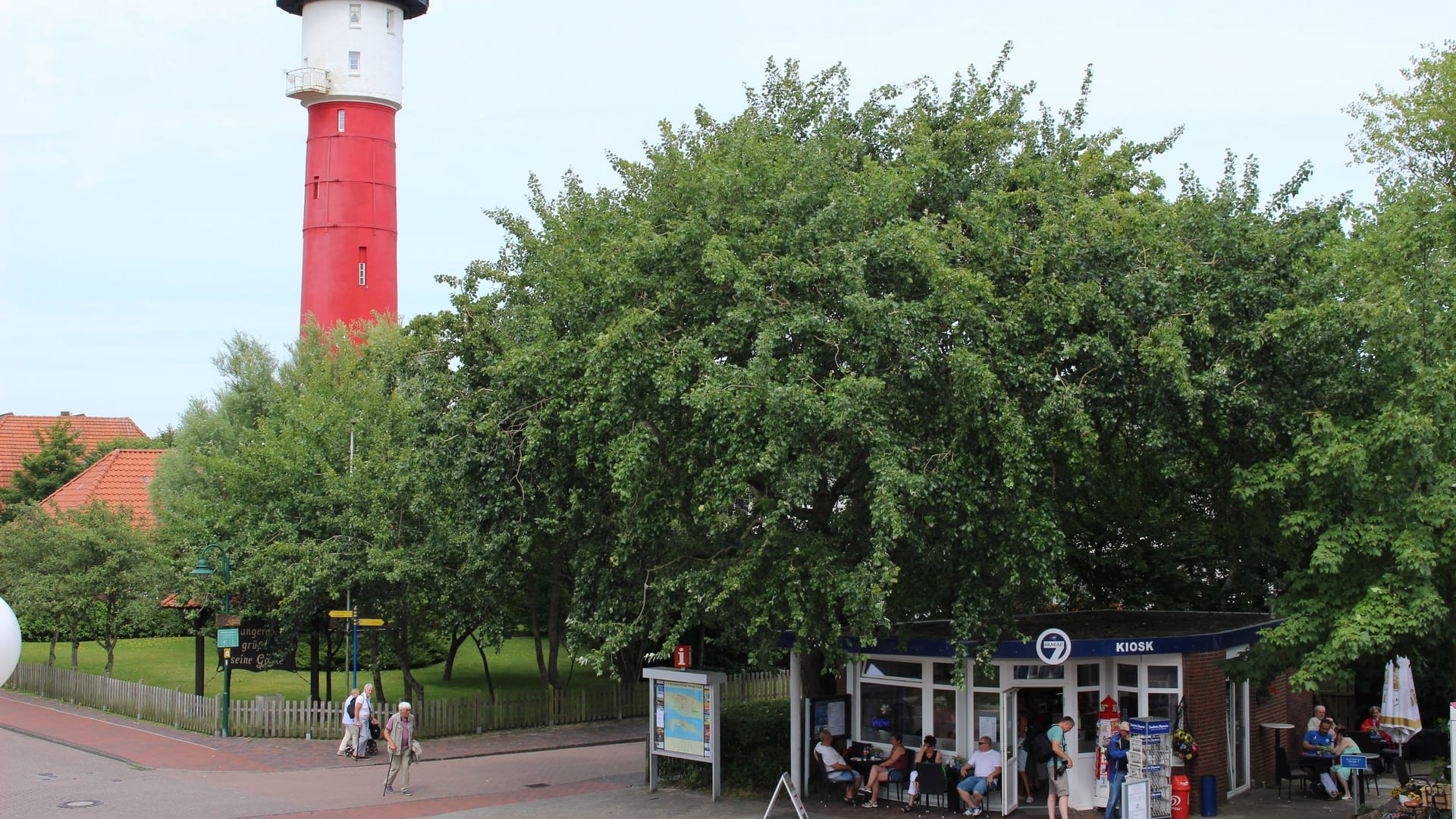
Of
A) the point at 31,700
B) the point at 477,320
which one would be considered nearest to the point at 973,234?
the point at 477,320

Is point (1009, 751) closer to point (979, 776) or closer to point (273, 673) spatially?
point (979, 776)

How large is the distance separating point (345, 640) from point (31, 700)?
8.52 meters

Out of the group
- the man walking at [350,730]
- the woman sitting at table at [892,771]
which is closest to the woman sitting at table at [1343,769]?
the woman sitting at table at [892,771]

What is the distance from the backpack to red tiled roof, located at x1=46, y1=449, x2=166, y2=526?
116 ft

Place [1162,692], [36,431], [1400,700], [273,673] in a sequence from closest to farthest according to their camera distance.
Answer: [1162,692]
[1400,700]
[273,673]
[36,431]

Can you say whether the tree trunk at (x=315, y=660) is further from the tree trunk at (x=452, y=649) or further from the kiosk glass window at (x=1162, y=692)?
the kiosk glass window at (x=1162, y=692)

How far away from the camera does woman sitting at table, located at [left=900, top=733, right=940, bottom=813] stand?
59.0 feet

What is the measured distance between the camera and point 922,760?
18.1 metres

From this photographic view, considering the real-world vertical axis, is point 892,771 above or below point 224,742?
above

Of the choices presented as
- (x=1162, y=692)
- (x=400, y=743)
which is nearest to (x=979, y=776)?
(x=1162, y=692)

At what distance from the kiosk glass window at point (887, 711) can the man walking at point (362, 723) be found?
9662mm

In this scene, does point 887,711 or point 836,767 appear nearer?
point 836,767

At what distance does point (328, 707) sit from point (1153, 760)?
16769 mm

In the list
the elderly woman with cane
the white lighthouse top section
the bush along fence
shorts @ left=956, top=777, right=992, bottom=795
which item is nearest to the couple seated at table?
shorts @ left=956, top=777, right=992, bottom=795
